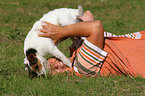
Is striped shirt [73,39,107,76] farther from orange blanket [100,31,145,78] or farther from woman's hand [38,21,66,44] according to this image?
woman's hand [38,21,66,44]

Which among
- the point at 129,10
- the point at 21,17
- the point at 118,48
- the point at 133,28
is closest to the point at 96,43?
the point at 118,48

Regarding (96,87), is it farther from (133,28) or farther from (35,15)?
(35,15)

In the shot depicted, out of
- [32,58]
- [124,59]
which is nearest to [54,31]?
[32,58]

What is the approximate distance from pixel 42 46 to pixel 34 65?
298 millimetres

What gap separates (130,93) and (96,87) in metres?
0.43

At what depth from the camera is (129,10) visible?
10539 millimetres

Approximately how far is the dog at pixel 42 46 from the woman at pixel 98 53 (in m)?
0.09

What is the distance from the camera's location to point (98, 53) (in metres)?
3.51

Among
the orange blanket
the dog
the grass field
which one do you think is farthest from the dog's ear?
the orange blanket

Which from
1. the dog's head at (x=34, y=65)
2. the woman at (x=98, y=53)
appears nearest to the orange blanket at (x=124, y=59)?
the woman at (x=98, y=53)

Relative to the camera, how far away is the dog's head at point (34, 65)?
10.9 feet

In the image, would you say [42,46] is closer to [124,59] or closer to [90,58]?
[90,58]

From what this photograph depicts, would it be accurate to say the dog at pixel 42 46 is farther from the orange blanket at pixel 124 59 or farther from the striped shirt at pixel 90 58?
the orange blanket at pixel 124 59

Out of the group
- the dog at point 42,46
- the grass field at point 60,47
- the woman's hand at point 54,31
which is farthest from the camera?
the woman's hand at point 54,31
